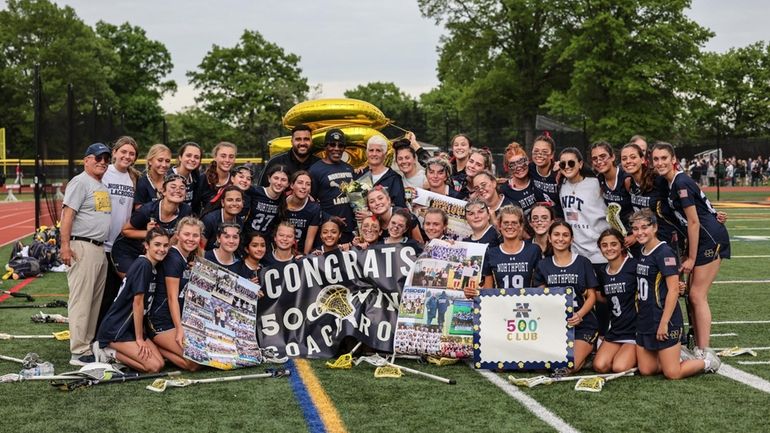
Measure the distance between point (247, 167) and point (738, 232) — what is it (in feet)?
45.4

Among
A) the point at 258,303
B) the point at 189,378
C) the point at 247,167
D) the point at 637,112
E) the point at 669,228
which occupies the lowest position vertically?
the point at 189,378

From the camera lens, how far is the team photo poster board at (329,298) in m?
7.04

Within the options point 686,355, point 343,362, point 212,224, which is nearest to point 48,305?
point 212,224

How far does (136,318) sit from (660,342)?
12.8 ft

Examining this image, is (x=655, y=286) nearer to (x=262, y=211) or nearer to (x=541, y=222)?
(x=541, y=222)

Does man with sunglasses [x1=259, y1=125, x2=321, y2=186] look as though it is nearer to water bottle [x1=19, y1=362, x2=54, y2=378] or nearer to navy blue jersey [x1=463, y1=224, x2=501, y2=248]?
navy blue jersey [x1=463, y1=224, x2=501, y2=248]

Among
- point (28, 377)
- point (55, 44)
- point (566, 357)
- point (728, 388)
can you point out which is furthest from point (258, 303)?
point (55, 44)

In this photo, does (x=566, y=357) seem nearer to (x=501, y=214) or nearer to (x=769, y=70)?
(x=501, y=214)

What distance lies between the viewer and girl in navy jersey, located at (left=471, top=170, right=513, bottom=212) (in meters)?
7.36

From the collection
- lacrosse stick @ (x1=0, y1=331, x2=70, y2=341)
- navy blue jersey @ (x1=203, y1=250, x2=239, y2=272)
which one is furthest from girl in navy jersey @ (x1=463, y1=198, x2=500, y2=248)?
lacrosse stick @ (x1=0, y1=331, x2=70, y2=341)

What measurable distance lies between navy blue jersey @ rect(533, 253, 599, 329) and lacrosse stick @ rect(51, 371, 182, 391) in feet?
9.50

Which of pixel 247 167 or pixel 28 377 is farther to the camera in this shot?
pixel 247 167

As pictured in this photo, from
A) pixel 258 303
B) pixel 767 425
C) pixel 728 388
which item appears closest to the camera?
pixel 767 425

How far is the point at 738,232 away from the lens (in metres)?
18.1
